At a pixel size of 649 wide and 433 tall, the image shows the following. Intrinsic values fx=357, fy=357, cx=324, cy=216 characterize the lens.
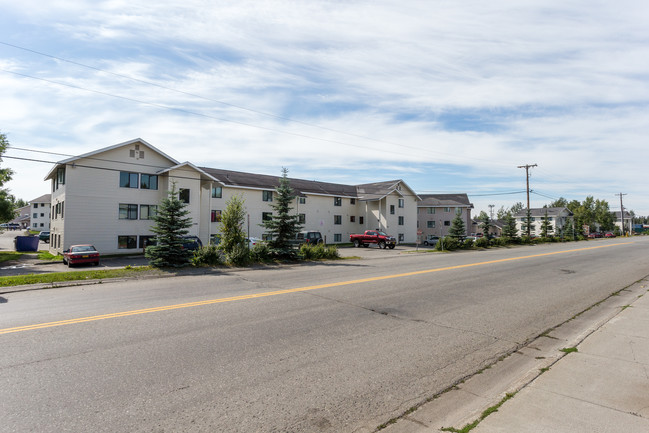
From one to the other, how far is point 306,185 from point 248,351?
42.1 meters

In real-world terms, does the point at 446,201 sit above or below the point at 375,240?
above

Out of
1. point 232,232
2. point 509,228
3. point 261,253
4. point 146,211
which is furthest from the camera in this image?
point 509,228

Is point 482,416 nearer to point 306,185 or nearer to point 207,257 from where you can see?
point 207,257

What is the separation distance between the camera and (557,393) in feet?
13.7

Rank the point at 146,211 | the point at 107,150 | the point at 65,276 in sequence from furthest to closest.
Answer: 1. the point at 146,211
2. the point at 107,150
3. the point at 65,276

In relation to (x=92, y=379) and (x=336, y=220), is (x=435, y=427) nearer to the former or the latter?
(x=92, y=379)

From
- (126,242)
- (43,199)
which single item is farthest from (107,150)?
(43,199)

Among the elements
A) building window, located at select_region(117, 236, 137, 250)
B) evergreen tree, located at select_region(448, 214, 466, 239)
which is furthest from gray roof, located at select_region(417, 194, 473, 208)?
building window, located at select_region(117, 236, 137, 250)

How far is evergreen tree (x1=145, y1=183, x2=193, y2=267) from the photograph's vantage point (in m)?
16.4

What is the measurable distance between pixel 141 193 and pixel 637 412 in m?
32.6

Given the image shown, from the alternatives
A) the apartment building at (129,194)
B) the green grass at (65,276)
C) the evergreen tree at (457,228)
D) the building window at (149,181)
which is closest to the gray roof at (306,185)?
the apartment building at (129,194)

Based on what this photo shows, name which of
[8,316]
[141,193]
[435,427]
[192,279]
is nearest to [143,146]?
[141,193]

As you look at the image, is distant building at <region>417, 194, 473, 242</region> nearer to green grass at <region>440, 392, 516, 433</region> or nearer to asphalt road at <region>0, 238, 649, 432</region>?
asphalt road at <region>0, 238, 649, 432</region>

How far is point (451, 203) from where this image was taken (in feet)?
199
